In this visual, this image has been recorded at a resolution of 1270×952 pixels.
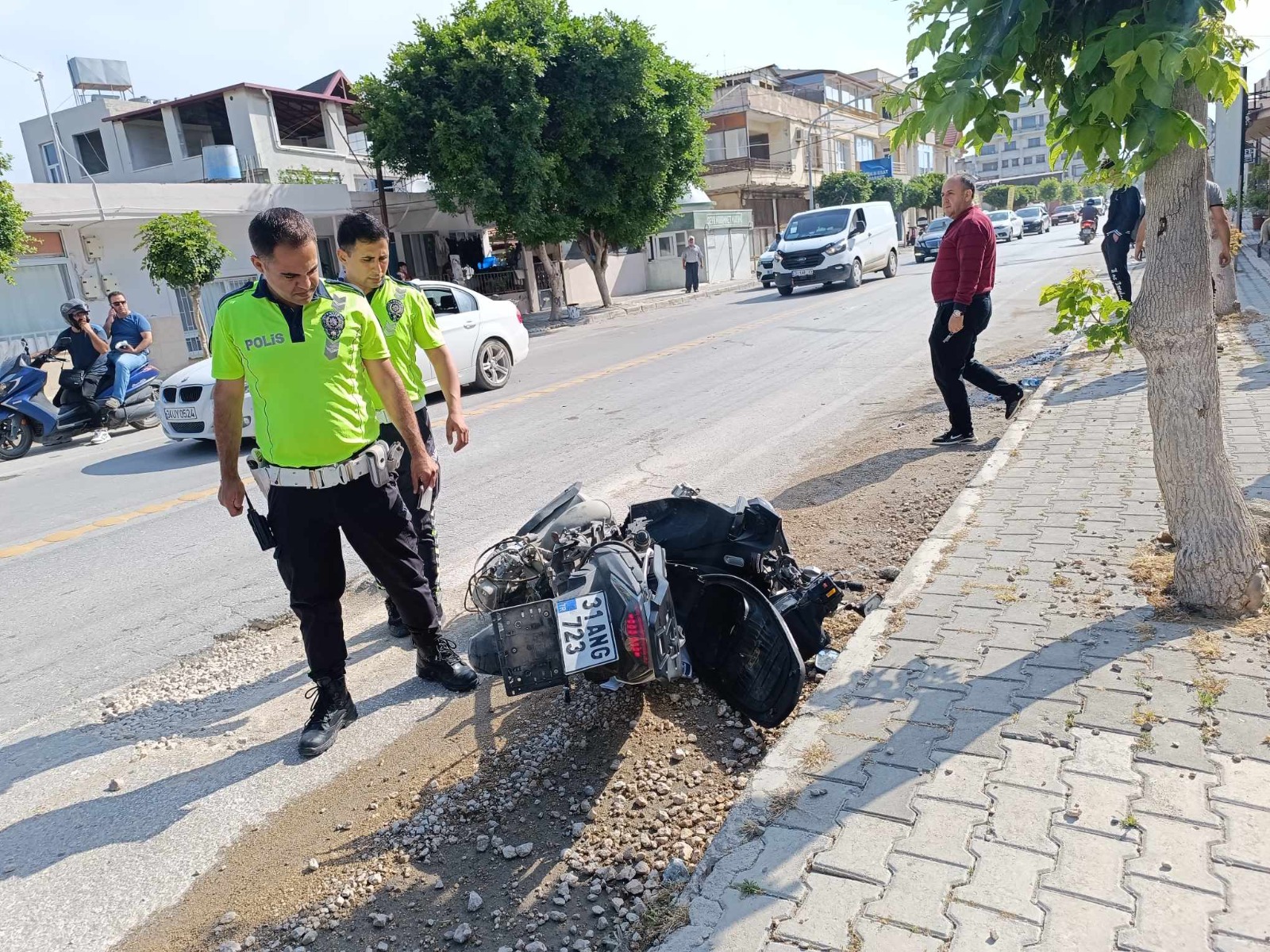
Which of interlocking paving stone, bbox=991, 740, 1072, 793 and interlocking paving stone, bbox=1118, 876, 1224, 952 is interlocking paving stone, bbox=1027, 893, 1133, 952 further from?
interlocking paving stone, bbox=991, 740, 1072, 793

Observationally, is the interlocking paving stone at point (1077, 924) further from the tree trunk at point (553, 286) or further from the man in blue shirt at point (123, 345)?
the tree trunk at point (553, 286)

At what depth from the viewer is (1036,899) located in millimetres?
2285

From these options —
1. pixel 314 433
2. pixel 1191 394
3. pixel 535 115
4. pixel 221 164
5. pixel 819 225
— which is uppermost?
pixel 221 164

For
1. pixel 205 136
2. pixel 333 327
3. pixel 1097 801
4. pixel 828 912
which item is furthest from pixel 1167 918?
pixel 205 136

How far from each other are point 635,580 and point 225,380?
5.93 ft

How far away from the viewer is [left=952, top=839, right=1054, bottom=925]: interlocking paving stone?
227cm

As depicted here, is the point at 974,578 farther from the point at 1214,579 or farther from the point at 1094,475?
the point at 1094,475

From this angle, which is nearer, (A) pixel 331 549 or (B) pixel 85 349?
(A) pixel 331 549

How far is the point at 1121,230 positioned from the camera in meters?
10.5

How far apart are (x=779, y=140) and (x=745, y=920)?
5022 centimetres

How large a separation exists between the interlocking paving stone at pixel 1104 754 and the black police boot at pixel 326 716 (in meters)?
2.66

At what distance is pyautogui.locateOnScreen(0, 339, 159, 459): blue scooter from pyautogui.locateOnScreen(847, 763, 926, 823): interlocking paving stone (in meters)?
10.6

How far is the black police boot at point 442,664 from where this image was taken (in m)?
3.99

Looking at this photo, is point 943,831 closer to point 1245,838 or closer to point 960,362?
point 1245,838
